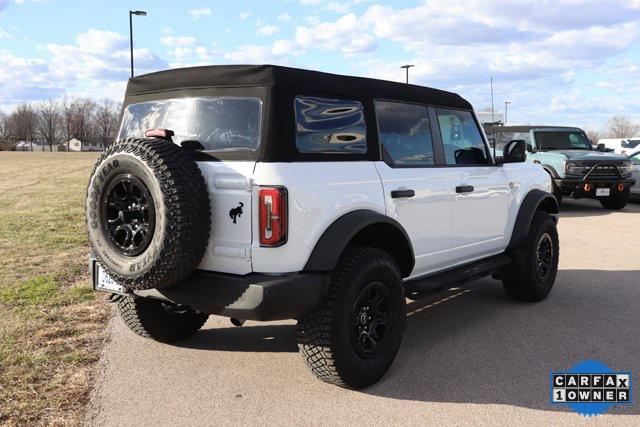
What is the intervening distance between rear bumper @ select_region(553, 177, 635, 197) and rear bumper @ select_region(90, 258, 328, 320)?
10.5 m

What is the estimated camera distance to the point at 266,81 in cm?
337

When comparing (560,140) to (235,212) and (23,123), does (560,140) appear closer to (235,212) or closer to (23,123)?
(235,212)

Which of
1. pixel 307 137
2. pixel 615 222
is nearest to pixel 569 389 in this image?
pixel 307 137

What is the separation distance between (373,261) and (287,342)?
4.19 ft

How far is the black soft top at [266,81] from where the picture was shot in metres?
3.40

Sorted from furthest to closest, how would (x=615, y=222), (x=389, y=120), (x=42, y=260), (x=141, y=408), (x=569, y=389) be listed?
(x=615, y=222)
(x=42, y=260)
(x=389, y=120)
(x=569, y=389)
(x=141, y=408)

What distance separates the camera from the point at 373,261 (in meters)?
3.57

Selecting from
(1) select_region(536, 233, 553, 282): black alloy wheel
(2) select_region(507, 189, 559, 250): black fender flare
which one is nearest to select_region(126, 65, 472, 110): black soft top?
(2) select_region(507, 189, 559, 250): black fender flare

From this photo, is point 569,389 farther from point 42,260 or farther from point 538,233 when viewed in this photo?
point 42,260

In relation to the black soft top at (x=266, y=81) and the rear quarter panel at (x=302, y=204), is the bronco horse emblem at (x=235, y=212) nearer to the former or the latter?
the rear quarter panel at (x=302, y=204)

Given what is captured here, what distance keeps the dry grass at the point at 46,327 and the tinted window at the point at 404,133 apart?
2.54 metres

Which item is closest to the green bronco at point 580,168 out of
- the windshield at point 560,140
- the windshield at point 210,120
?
the windshield at point 560,140

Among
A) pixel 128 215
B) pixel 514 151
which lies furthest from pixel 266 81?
pixel 514 151

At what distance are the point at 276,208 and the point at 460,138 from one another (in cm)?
235
